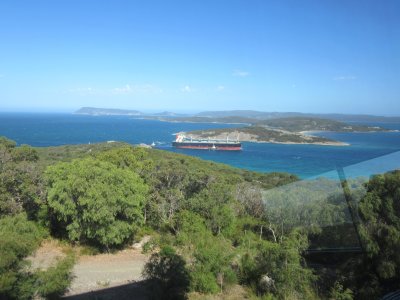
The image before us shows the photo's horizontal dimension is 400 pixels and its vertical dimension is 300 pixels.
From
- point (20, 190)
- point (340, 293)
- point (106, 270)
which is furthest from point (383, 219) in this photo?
point (20, 190)

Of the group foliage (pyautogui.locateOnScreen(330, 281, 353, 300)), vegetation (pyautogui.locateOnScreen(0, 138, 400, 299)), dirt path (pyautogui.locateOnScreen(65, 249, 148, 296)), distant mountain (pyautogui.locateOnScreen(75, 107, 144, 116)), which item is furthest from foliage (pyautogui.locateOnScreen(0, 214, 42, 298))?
distant mountain (pyautogui.locateOnScreen(75, 107, 144, 116))

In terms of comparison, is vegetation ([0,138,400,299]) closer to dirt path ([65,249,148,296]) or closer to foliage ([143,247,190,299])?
foliage ([143,247,190,299])

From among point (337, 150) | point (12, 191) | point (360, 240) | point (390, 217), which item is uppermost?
A: point (390, 217)

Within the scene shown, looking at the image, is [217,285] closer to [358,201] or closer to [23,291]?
[23,291]

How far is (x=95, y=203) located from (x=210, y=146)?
4584 centimetres

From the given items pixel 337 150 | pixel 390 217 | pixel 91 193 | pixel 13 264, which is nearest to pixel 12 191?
pixel 91 193

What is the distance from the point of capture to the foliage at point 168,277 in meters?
4.02

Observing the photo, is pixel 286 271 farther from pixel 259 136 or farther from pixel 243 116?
pixel 243 116

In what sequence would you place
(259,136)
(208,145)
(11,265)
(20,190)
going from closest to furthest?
1. (11,265)
2. (20,190)
3. (208,145)
4. (259,136)

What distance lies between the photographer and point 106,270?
5645 millimetres

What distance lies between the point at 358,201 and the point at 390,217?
0.33 meters

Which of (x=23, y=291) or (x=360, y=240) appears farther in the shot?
(x=23, y=291)

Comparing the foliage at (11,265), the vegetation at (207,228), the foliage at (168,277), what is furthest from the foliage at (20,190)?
the foliage at (168,277)

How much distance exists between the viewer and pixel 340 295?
10.9 ft
